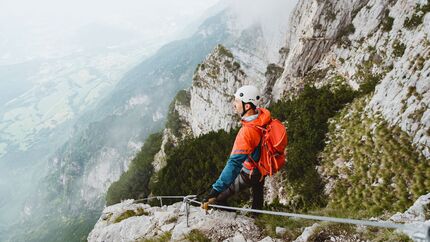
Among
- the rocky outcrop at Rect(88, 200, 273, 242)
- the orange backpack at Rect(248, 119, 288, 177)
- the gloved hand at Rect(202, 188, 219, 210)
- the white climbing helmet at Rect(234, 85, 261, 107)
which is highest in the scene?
the white climbing helmet at Rect(234, 85, 261, 107)

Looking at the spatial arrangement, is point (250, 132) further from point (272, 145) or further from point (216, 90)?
point (216, 90)

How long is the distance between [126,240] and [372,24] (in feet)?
112

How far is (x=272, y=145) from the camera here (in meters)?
8.45

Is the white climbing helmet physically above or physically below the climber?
above

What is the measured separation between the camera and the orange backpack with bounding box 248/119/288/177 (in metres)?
8.38

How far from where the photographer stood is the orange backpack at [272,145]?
838 cm

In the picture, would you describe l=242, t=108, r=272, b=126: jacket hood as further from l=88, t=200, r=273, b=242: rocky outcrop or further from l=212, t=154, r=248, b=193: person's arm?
l=88, t=200, r=273, b=242: rocky outcrop

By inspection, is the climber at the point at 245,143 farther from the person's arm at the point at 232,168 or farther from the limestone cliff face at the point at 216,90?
the limestone cliff face at the point at 216,90

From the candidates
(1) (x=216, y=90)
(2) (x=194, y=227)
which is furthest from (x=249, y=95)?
(1) (x=216, y=90)

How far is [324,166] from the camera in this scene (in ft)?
74.1

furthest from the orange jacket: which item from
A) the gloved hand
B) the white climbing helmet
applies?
the gloved hand

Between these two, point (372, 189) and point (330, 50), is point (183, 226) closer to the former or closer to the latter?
point (372, 189)

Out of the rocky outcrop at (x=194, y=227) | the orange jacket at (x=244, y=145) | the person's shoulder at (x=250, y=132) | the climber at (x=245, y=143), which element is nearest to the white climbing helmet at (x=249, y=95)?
the climber at (x=245, y=143)

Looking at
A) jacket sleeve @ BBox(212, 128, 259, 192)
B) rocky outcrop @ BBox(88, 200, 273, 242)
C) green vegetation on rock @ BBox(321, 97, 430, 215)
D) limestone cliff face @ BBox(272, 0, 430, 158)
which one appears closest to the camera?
jacket sleeve @ BBox(212, 128, 259, 192)
